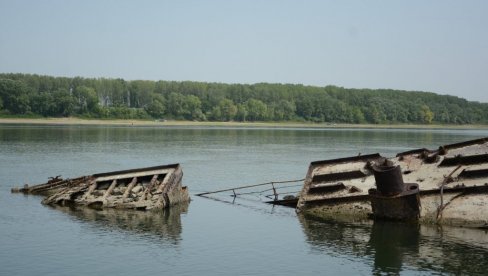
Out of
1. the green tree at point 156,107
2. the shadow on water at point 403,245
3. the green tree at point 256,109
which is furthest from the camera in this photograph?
the green tree at point 256,109

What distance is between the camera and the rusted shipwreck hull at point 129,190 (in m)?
25.7

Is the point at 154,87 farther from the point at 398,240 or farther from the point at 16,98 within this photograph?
the point at 398,240

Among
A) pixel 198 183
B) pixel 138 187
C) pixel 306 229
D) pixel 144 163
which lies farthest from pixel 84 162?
pixel 306 229

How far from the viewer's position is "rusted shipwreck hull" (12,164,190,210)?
25.7 meters

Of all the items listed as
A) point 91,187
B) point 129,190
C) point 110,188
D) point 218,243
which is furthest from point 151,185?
point 218,243

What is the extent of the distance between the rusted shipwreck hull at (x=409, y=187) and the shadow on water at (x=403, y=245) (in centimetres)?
50

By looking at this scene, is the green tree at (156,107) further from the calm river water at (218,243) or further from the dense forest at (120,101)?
the calm river water at (218,243)

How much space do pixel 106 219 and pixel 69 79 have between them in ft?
549

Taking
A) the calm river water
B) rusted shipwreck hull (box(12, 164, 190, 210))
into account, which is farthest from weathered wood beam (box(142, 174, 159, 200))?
the calm river water

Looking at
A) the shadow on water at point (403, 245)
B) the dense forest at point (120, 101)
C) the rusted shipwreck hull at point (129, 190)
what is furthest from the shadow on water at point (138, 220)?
the dense forest at point (120, 101)

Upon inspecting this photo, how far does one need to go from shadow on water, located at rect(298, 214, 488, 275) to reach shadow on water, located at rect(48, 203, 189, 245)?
4.79 meters

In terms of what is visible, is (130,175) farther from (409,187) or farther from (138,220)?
(409,187)

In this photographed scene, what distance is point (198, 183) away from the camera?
37.9 metres

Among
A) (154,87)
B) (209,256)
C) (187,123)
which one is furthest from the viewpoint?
(154,87)
